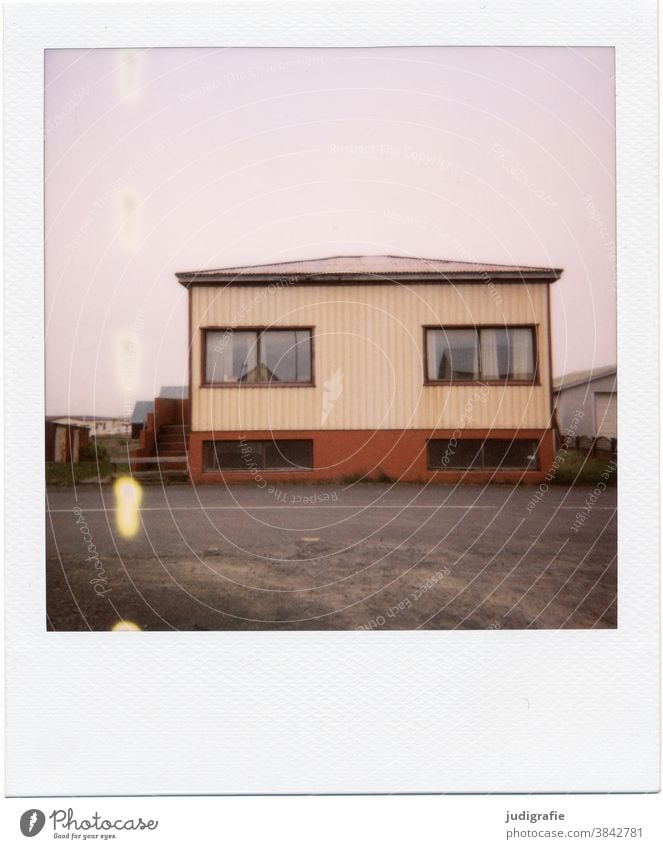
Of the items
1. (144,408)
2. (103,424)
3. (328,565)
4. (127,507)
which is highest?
(144,408)

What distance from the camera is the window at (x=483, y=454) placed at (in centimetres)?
438

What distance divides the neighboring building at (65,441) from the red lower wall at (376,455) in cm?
111

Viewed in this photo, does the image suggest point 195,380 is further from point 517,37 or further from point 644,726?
point 644,726

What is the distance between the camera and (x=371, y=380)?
4.55 meters

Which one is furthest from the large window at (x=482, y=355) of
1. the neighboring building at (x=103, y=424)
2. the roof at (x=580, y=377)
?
the neighboring building at (x=103, y=424)

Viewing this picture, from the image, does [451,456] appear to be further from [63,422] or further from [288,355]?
[63,422]

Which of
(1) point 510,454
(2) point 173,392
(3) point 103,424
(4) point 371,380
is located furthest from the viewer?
(4) point 371,380

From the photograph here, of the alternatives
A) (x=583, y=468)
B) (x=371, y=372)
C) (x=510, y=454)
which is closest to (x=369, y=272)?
(x=371, y=372)

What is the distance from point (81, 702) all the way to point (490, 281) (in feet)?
12.3

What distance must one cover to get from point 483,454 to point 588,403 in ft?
4.27

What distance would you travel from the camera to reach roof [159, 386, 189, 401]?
385 cm

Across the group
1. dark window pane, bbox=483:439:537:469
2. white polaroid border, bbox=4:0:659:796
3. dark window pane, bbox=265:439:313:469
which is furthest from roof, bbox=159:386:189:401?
dark window pane, bbox=483:439:537:469

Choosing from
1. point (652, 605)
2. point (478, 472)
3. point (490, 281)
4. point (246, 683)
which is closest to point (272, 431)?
point (478, 472)

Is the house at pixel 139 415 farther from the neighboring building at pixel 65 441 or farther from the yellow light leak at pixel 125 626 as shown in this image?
the yellow light leak at pixel 125 626
